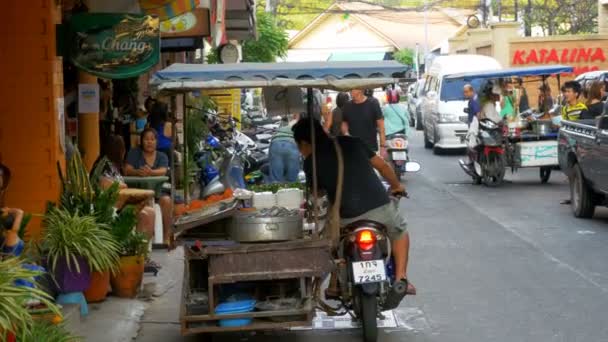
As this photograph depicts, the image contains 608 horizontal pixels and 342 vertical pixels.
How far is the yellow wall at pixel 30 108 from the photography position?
973 cm

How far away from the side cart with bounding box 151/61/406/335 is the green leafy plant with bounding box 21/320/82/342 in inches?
37.0

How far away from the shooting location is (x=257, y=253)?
25.1ft

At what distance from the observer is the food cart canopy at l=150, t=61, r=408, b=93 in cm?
749

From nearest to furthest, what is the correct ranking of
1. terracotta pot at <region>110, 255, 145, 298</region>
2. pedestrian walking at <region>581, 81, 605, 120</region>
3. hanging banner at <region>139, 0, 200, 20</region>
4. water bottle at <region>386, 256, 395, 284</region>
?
water bottle at <region>386, 256, 395, 284</region> → terracotta pot at <region>110, 255, 145, 298</region> → hanging banner at <region>139, 0, 200, 20</region> → pedestrian walking at <region>581, 81, 605, 120</region>

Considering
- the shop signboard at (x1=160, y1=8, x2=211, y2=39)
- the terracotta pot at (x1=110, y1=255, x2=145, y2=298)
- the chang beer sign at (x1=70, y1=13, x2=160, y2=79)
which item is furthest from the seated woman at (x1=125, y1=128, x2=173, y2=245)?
the shop signboard at (x1=160, y1=8, x2=211, y2=39)

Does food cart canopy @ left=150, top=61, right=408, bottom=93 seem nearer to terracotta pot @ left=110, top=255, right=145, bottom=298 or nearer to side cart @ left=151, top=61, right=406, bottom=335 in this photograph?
side cart @ left=151, top=61, right=406, bottom=335

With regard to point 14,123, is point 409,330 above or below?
below

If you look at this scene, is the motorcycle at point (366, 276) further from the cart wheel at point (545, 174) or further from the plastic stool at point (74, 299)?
the cart wheel at point (545, 174)

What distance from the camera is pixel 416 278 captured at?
35.6ft

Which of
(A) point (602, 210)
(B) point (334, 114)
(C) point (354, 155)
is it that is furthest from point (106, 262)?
(A) point (602, 210)

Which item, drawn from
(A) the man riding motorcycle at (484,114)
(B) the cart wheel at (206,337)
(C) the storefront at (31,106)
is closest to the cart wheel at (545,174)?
(A) the man riding motorcycle at (484,114)

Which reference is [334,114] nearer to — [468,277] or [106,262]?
[468,277]

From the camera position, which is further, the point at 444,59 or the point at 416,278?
the point at 444,59

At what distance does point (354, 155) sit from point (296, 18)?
93.3 meters
